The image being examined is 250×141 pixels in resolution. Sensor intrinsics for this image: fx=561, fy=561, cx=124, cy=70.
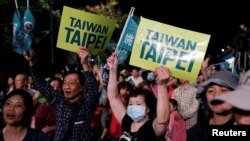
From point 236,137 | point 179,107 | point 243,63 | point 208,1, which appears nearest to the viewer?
point 236,137

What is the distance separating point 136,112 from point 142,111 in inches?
2.8

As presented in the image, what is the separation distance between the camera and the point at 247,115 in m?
2.43

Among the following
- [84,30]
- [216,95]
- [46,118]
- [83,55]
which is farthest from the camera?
[46,118]

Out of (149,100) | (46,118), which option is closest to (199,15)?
(46,118)

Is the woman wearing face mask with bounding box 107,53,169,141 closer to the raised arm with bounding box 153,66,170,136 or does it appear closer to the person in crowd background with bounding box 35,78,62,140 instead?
the raised arm with bounding box 153,66,170,136

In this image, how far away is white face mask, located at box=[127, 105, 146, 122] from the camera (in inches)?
189

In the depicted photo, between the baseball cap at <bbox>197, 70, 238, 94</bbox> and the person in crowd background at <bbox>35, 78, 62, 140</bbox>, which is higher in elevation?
the baseball cap at <bbox>197, 70, 238, 94</bbox>

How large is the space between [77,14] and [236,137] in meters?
4.14

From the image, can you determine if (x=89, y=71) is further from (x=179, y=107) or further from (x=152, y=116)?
(x=179, y=107)

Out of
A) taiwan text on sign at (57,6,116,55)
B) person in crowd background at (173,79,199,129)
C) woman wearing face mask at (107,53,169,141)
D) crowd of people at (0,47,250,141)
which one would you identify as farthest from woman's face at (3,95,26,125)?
person in crowd background at (173,79,199,129)

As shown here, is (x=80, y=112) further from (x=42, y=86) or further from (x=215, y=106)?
(x=215, y=106)

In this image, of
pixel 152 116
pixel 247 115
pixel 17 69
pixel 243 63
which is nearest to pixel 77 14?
pixel 152 116

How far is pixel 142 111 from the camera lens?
486 cm

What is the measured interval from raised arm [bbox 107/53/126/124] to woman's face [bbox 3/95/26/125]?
1.06 m
